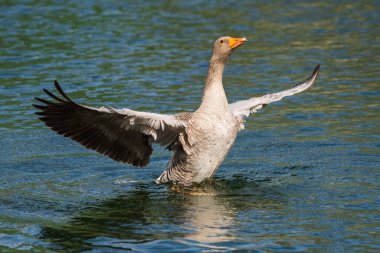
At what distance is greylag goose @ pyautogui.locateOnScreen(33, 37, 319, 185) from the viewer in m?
9.85

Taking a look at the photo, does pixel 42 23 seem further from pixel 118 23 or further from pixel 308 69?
pixel 308 69

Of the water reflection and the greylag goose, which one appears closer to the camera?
the water reflection

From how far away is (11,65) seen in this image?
17.6m

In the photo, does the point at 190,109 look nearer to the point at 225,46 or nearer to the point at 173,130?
the point at 225,46

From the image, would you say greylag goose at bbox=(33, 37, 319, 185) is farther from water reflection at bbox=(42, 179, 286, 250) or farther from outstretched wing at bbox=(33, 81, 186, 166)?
water reflection at bbox=(42, 179, 286, 250)

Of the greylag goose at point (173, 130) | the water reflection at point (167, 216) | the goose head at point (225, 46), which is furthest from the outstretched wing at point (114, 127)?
the goose head at point (225, 46)

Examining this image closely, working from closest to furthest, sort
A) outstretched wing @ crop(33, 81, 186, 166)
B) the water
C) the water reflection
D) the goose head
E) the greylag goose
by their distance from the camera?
the water reflection, the water, outstretched wing @ crop(33, 81, 186, 166), the greylag goose, the goose head

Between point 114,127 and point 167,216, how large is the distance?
1297 millimetres

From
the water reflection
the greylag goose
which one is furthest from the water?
the greylag goose

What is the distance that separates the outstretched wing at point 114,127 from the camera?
31.7 ft

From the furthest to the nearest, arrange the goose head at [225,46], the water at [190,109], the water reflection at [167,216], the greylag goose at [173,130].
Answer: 1. the goose head at [225,46]
2. the greylag goose at [173,130]
3. the water at [190,109]
4. the water reflection at [167,216]

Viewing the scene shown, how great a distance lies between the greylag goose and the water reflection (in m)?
0.36

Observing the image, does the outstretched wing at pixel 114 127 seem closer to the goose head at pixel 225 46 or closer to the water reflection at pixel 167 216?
the water reflection at pixel 167 216

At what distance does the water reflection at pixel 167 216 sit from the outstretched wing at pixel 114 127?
62cm
